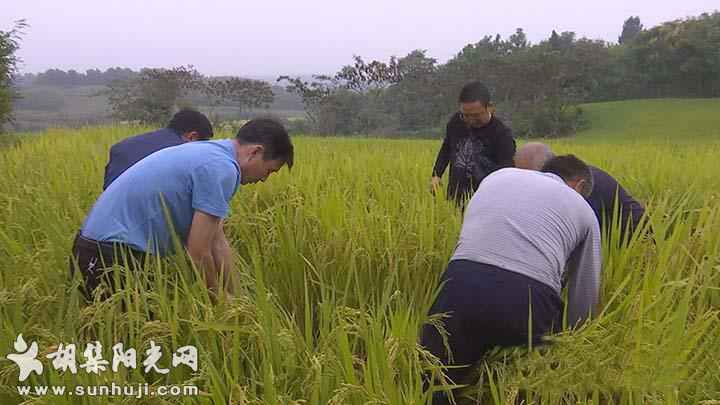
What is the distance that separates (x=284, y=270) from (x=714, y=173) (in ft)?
13.9

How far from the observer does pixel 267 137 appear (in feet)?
6.56

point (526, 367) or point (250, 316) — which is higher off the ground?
point (250, 316)

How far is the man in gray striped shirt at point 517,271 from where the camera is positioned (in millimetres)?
1633

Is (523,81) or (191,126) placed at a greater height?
(523,81)

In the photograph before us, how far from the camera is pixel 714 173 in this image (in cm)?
455

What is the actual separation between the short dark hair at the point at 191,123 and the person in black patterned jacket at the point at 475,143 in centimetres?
144

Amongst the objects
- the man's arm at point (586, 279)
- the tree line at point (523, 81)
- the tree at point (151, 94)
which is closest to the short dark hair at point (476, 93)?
the man's arm at point (586, 279)

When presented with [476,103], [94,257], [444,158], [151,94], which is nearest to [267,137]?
[94,257]

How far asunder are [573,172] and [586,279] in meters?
0.50

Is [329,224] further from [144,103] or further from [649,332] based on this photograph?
[144,103]

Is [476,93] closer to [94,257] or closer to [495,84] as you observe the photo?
[94,257]

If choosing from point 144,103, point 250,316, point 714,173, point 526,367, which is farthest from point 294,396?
point 144,103

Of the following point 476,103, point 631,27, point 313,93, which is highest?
point 631,27

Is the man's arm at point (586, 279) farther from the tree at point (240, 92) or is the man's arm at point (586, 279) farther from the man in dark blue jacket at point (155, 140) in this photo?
the tree at point (240, 92)
